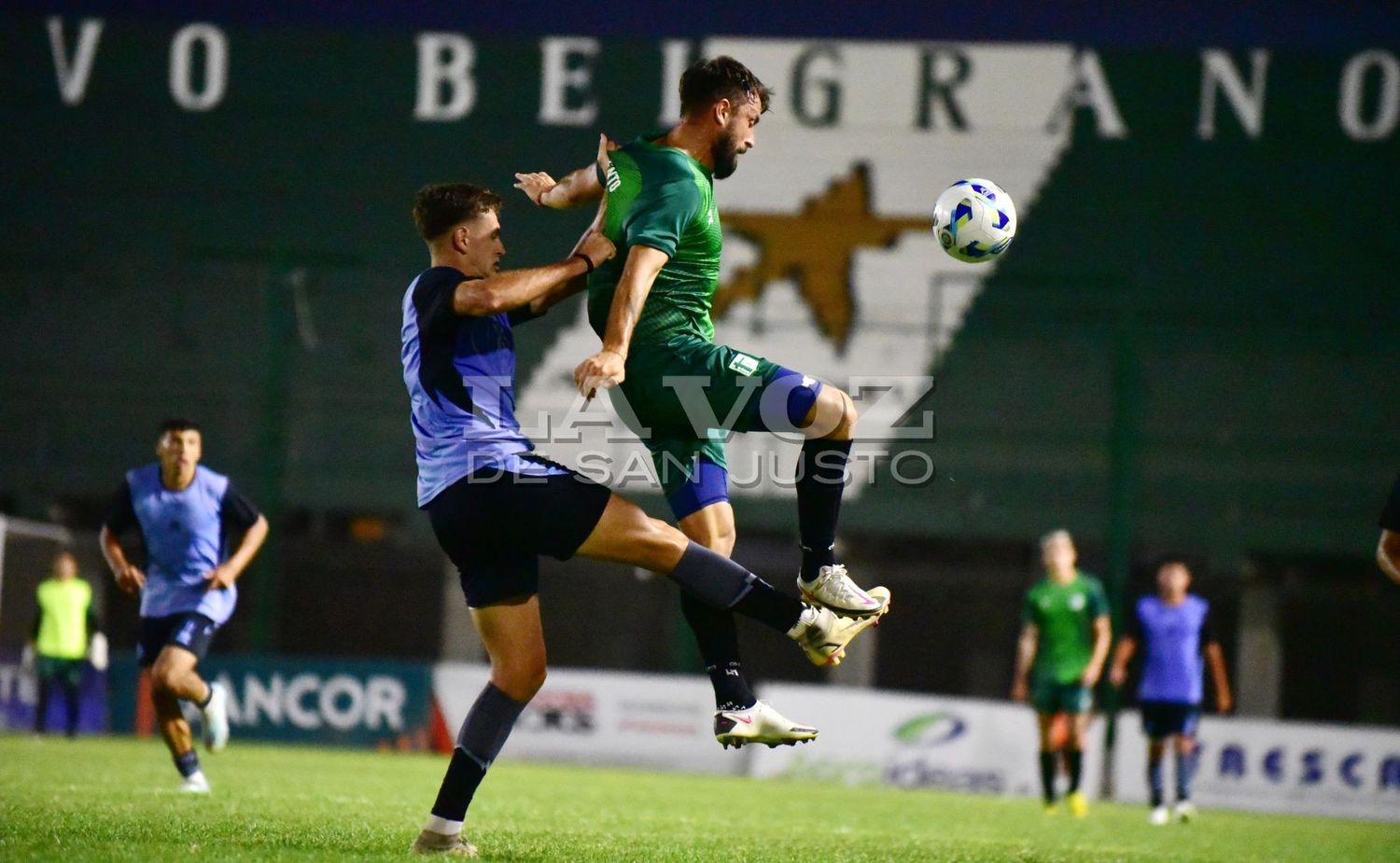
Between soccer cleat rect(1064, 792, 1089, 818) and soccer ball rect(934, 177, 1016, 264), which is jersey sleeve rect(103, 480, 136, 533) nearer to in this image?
soccer ball rect(934, 177, 1016, 264)

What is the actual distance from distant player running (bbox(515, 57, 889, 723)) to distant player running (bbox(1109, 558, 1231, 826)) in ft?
28.0

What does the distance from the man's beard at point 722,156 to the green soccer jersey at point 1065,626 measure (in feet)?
28.7

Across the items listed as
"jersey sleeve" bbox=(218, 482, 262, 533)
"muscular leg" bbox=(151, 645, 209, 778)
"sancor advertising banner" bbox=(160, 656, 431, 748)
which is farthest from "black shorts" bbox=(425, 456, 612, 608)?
"sancor advertising banner" bbox=(160, 656, 431, 748)

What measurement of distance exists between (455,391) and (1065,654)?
9552 mm

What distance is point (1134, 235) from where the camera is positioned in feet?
63.0

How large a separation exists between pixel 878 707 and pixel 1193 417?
4.90 meters

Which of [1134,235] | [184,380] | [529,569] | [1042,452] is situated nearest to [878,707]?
[1042,452]

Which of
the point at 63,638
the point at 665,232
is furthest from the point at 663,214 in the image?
the point at 63,638

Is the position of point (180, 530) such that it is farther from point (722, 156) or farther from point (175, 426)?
point (722, 156)

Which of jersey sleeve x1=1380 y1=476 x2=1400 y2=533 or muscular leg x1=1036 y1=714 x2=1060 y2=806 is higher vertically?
jersey sleeve x1=1380 y1=476 x2=1400 y2=533

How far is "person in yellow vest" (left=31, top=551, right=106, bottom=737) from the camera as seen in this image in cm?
1783

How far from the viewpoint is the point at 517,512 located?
5.80 metres

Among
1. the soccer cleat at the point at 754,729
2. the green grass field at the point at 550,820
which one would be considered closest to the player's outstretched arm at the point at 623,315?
the soccer cleat at the point at 754,729

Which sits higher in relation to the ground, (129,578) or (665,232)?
(665,232)
